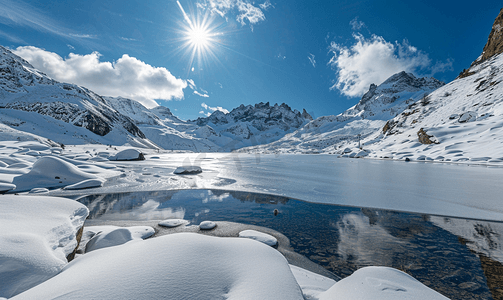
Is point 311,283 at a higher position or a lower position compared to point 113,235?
lower

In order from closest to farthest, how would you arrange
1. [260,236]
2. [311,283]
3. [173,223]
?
[311,283] < [260,236] < [173,223]

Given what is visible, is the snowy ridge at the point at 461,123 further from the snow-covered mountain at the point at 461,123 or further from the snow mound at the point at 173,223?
the snow mound at the point at 173,223

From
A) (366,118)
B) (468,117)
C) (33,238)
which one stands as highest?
(366,118)

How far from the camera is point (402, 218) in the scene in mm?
6117

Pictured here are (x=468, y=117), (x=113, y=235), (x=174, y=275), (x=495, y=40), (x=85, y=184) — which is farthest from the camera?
(x=495, y=40)

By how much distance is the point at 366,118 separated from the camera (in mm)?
124312

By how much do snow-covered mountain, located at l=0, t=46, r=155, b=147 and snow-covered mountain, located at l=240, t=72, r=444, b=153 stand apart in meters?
79.5

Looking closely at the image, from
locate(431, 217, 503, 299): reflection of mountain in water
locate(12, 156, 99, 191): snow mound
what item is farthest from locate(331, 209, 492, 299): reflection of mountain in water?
locate(12, 156, 99, 191): snow mound

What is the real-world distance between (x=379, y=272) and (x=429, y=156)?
3630 centimetres

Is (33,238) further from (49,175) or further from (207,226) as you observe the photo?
(49,175)

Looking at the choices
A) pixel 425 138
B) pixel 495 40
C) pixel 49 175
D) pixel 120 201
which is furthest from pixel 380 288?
pixel 495 40

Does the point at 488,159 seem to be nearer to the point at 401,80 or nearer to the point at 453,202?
the point at 453,202

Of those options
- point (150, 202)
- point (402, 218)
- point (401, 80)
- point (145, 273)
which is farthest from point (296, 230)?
point (401, 80)

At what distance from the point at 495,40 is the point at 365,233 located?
92658 mm
